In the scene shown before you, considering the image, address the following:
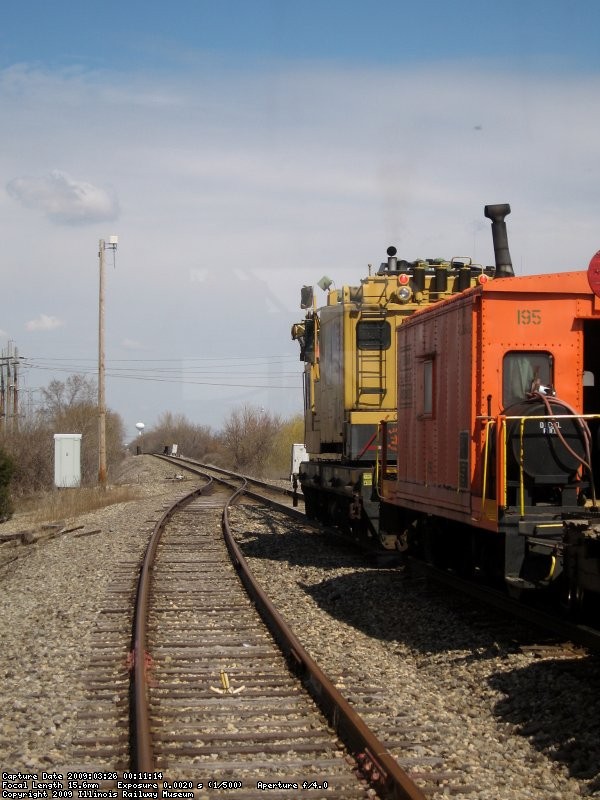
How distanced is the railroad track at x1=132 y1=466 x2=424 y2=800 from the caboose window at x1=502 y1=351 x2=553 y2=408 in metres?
3.01

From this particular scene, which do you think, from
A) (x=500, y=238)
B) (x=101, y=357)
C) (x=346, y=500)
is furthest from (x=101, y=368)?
(x=500, y=238)

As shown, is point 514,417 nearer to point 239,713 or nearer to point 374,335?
point 239,713

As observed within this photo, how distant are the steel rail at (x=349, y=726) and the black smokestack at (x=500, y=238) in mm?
5098

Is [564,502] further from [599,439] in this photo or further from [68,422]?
[68,422]

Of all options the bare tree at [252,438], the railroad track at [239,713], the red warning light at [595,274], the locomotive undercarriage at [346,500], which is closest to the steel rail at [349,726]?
the railroad track at [239,713]

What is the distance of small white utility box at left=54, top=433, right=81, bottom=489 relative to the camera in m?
33.2

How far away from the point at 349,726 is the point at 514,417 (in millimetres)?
3265

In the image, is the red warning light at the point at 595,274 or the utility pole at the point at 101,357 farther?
the utility pole at the point at 101,357

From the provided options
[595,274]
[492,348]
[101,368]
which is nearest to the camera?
[595,274]

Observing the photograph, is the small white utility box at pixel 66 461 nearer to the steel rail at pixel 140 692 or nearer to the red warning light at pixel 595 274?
the steel rail at pixel 140 692

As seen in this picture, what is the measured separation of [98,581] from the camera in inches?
478

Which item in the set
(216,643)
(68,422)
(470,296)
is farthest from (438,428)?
(68,422)

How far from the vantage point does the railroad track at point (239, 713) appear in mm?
4934

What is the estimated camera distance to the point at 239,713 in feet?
20.1
